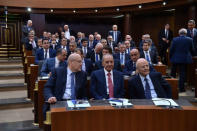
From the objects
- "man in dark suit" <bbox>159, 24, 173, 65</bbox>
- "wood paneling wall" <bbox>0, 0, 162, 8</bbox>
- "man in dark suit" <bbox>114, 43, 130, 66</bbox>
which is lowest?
"man in dark suit" <bbox>114, 43, 130, 66</bbox>

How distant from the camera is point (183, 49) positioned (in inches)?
185

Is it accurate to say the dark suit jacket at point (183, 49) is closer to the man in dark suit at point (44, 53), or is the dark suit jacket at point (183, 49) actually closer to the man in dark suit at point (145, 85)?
the man in dark suit at point (145, 85)

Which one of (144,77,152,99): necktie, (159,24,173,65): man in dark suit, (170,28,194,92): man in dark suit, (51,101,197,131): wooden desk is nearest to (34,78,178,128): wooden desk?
(144,77,152,99): necktie

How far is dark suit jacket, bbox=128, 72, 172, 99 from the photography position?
8.38 ft

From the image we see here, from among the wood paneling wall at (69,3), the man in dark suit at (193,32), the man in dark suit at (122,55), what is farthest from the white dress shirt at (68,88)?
the wood paneling wall at (69,3)

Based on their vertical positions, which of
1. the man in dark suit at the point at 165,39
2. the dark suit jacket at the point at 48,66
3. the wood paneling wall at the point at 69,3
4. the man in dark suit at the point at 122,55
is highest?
the wood paneling wall at the point at 69,3

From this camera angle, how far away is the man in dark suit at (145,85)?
256cm

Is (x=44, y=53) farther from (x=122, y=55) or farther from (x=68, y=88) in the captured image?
(x=68, y=88)

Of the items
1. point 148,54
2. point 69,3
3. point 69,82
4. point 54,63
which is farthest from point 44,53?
point 69,3

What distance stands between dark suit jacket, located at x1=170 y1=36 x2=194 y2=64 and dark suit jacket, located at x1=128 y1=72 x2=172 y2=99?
7.25ft

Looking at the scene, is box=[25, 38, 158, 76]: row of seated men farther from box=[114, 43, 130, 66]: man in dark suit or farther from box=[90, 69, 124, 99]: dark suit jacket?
box=[90, 69, 124, 99]: dark suit jacket

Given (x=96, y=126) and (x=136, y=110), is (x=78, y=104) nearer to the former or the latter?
(x=96, y=126)

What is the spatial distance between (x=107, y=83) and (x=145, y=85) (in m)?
0.40

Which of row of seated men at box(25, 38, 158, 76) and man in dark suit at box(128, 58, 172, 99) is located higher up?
row of seated men at box(25, 38, 158, 76)
